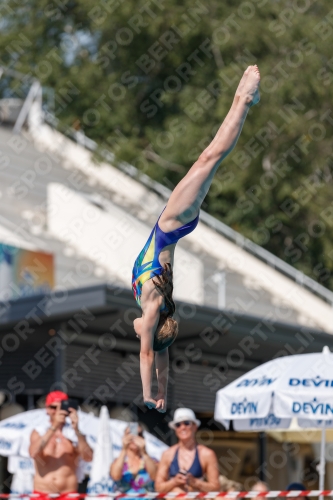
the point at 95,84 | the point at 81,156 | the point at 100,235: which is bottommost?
the point at 100,235

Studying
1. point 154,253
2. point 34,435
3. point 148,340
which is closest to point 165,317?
point 148,340

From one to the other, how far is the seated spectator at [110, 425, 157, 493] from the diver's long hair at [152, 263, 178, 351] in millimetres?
4442

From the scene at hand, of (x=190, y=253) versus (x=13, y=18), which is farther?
(x=13, y=18)

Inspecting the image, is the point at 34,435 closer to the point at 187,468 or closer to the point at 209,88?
the point at 187,468

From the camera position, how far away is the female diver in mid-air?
6375 mm

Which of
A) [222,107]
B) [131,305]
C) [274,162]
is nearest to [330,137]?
[274,162]

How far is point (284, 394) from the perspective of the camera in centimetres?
1041

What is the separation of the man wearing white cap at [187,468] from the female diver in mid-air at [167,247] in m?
3.96

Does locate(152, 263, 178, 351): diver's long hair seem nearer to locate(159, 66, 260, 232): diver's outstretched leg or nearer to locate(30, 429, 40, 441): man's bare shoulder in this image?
locate(159, 66, 260, 232): diver's outstretched leg

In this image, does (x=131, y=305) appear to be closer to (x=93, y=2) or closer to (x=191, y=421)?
(x=191, y=421)

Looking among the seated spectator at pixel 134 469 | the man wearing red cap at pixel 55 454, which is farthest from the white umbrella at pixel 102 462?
the man wearing red cap at pixel 55 454

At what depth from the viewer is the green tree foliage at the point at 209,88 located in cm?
2445

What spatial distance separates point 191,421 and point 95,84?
17.8m

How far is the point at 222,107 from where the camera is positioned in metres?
23.8
